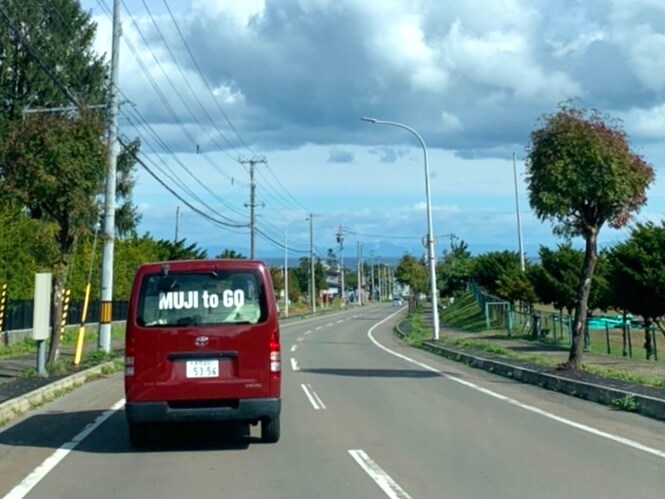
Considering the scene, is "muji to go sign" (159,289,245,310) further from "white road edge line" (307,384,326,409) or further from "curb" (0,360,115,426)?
"white road edge line" (307,384,326,409)

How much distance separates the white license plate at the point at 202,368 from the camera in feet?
37.1

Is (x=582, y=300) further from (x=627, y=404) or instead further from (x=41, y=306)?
(x=41, y=306)

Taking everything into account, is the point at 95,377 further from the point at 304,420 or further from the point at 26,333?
the point at 26,333

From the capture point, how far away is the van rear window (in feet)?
37.5

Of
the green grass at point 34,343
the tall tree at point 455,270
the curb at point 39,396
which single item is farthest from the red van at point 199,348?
the tall tree at point 455,270

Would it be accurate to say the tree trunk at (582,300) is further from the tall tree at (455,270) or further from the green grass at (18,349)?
the tall tree at (455,270)

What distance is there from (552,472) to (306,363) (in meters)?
17.6

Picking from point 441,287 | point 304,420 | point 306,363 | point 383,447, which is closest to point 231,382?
point 383,447

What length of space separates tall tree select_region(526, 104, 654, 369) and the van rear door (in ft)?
34.9

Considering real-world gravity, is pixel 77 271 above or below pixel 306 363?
above

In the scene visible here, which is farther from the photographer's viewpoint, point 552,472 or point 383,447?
point 383,447

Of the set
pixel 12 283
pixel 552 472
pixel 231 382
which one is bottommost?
pixel 552 472

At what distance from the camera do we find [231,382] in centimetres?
1131

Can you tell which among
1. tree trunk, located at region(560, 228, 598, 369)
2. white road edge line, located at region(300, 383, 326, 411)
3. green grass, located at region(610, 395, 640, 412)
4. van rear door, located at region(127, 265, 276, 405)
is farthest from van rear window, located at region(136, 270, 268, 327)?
tree trunk, located at region(560, 228, 598, 369)
